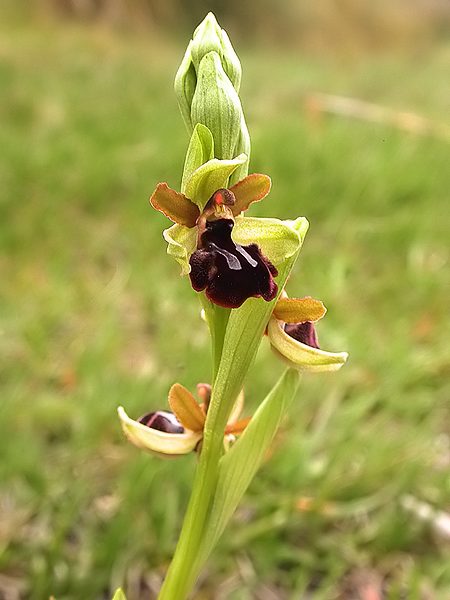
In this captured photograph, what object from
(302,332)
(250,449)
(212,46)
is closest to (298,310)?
(302,332)

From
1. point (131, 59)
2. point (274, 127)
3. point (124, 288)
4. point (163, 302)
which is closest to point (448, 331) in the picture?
point (163, 302)

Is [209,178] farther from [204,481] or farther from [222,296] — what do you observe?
[204,481]

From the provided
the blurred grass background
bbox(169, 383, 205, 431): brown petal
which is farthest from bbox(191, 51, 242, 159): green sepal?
the blurred grass background

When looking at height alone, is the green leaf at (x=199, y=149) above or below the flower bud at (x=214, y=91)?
below

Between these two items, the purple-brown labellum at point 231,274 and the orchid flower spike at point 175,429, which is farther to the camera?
the orchid flower spike at point 175,429

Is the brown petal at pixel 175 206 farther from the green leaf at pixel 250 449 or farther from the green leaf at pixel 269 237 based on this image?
the green leaf at pixel 250 449

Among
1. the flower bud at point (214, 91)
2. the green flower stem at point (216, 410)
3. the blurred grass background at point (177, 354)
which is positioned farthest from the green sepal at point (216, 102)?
the blurred grass background at point (177, 354)
